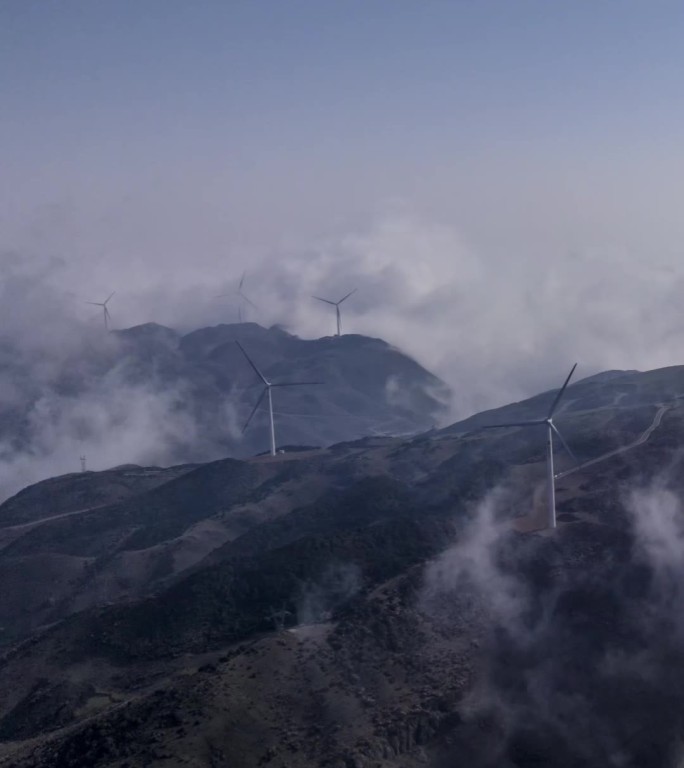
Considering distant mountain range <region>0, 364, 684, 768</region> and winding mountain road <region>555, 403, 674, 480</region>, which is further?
winding mountain road <region>555, 403, 674, 480</region>

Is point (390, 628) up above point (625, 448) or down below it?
below

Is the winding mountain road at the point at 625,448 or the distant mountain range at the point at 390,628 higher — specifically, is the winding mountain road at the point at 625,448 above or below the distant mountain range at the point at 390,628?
above

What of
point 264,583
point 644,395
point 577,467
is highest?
point 644,395

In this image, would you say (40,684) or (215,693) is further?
(40,684)

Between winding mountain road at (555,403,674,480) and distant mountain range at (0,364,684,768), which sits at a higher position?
winding mountain road at (555,403,674,480)

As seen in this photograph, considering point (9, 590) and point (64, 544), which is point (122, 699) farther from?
point (64, 544)

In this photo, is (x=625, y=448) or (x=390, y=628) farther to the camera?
(x=625, y=448)

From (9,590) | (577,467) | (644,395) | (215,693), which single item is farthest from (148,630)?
(644,395)

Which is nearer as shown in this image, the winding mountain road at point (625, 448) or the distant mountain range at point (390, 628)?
the distant mountain range at point (390, 628)
